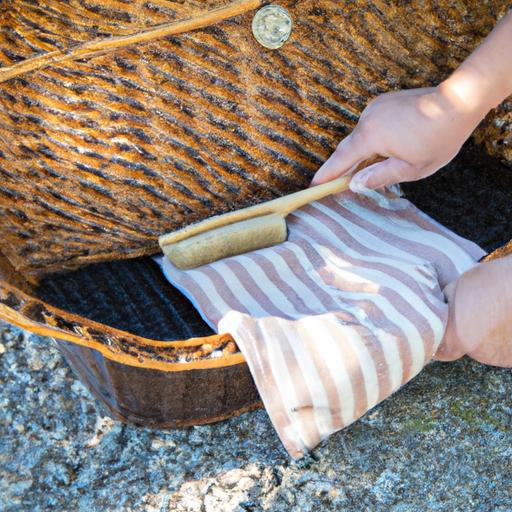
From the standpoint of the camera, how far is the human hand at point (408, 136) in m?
1.30

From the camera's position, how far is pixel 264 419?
1342mm

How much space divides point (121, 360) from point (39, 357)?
375 mm

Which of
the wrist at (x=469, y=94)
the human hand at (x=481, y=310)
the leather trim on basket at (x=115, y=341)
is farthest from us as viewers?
the wrist at (x=469, y=94)

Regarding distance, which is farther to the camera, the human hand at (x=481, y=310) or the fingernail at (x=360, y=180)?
the fingernail at (x=360, y=180)

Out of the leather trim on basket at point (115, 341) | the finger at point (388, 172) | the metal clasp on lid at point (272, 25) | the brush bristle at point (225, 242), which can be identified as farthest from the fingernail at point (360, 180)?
the leather trim on basket at point (115, 341)

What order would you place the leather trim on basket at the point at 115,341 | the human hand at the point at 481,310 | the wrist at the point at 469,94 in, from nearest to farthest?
the leather trim on basket at the point at 115,341 → the human hand at the point at 481,310 → the wrist at the point at 469,94

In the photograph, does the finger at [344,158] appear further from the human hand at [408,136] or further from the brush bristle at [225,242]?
the brush bristle at [225,242]

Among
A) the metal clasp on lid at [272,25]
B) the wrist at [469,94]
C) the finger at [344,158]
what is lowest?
the finger at [344,158]

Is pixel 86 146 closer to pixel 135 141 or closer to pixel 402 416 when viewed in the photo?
pixel 135 141

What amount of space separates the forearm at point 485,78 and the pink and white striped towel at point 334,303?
0.71 feet

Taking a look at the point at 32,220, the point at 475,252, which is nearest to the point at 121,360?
the point at 32,220

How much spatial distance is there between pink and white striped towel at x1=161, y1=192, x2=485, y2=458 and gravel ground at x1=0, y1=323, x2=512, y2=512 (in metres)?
0.09

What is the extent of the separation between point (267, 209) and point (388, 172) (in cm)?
21

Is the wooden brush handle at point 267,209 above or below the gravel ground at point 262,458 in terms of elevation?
above
